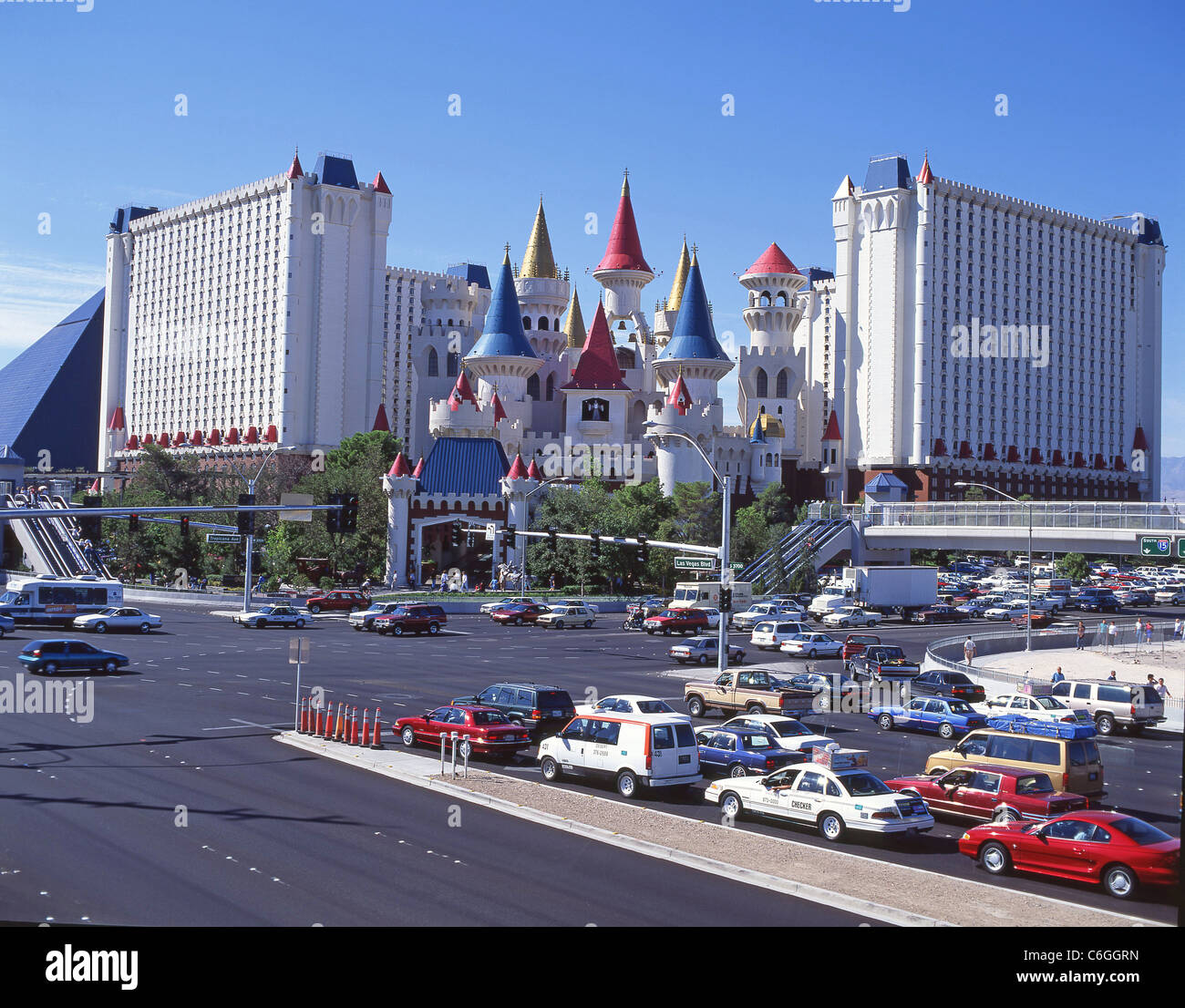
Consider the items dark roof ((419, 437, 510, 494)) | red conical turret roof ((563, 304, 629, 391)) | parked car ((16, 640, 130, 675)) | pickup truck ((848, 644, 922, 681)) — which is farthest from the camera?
red conical turret roof ((563, 304, 629, 391))

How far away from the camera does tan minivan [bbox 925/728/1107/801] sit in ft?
75.6

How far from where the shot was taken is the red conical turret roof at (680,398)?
9731 centimetres

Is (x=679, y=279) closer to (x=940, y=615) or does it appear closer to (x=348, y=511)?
(x=940, y=615)

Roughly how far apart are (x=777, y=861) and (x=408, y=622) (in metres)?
40.1

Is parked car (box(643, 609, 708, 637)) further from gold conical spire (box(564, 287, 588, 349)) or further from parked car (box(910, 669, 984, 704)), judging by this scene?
gold conical spire (box(564, 287, 588, 349))

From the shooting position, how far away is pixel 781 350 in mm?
A: 116625

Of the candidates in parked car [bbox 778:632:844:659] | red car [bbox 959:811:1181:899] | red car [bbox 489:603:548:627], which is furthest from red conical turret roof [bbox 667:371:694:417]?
red car [bbox 959:811:1181:899]

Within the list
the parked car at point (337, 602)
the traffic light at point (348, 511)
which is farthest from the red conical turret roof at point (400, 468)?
the traffic light at point (348, 511)

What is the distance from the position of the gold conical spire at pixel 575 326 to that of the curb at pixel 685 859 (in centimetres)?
10368

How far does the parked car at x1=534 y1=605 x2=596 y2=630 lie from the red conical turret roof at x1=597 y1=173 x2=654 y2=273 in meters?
64.3

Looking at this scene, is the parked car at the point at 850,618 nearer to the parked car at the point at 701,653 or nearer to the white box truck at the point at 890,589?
the white box truck at the point at 890,589
